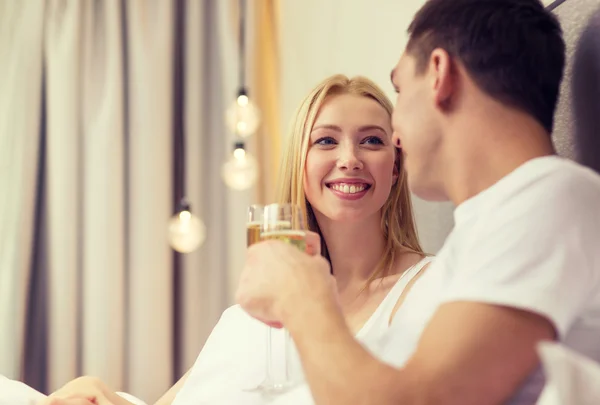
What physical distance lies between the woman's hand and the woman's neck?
0.68 m

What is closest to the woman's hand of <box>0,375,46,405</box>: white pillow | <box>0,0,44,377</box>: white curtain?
<box>0,375,46,405</box>: white pillow

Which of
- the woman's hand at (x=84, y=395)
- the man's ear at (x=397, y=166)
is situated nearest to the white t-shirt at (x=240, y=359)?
the woman's hand at (x=84, y=395)

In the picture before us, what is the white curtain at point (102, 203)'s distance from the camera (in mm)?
2584

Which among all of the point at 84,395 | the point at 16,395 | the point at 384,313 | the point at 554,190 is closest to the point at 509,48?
the point at 554,190

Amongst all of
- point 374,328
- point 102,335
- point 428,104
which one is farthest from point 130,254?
point 428,104

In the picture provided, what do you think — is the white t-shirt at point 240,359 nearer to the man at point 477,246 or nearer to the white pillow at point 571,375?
the man at point 477,246

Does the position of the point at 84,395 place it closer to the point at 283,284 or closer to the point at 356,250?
the point at 356,250

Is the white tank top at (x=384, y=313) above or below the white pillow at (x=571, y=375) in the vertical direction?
below

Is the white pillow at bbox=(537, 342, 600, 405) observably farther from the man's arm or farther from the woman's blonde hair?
the woman's blonde hair

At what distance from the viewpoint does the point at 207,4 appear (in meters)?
2.96

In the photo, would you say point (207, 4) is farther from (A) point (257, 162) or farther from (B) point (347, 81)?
(B) point (347, 81)

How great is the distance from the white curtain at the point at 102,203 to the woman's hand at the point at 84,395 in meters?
0.75

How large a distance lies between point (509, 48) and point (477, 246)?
314 mm

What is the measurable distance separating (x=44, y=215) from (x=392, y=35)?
1.49m
